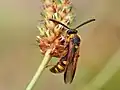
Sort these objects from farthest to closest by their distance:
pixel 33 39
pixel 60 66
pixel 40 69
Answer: pixel 33 39 → pixel 60 66 → pixel 40 69

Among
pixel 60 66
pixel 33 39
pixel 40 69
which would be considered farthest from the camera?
pixel 33 39

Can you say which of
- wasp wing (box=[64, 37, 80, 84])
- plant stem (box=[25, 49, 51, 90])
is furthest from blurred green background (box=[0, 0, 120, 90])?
plant stem (box=[25, 49, 51, 90])

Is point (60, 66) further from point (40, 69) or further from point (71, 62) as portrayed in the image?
point (40, 69)

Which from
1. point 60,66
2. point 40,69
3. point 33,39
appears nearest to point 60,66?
point 60,66

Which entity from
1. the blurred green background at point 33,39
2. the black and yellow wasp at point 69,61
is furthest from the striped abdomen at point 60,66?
the blurred green background at point 33,39

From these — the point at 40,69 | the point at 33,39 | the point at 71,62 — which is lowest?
the point at 33,39
